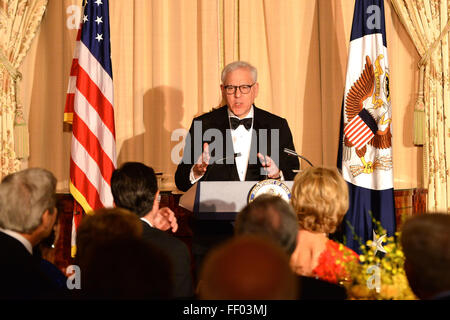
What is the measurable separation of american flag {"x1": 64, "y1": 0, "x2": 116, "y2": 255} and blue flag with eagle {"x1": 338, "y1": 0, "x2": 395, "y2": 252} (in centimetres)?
227

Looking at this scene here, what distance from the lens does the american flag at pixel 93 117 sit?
527 cm

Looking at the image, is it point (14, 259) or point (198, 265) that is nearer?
point (14, 259)

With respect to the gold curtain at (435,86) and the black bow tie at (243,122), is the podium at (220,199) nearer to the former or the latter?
the black bow tie at (243,122)

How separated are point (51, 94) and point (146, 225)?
386cm

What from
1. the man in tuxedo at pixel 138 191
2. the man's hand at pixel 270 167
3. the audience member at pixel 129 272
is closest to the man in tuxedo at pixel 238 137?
the man's hand at pixel 270 167

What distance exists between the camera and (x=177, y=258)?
2635mm

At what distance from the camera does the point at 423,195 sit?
6156mm

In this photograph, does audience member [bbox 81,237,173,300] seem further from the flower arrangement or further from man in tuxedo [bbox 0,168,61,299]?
the flower arrangement

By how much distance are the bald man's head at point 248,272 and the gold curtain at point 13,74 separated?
4.82 meters

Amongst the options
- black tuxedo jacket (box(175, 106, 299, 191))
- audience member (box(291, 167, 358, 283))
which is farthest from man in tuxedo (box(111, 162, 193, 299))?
black tuxedo jacket (box(175, 106, 299, 191))
